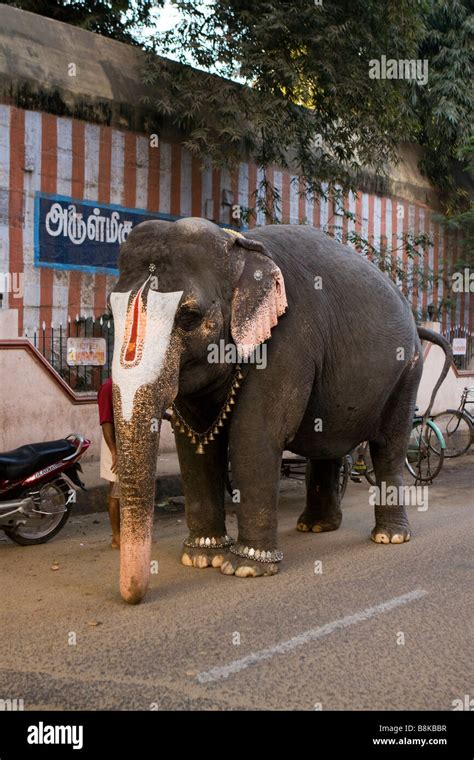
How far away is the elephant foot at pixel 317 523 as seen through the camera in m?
7.47

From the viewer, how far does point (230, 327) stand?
5633 mm

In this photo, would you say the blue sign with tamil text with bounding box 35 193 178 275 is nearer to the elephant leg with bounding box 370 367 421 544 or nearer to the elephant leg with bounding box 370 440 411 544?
the elephant leg with bounding box 370 367 421 544

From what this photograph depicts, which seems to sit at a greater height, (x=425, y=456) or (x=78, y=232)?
(x=78, y=232)

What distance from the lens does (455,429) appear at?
1324 centimetres

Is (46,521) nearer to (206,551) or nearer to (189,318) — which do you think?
(206,551)

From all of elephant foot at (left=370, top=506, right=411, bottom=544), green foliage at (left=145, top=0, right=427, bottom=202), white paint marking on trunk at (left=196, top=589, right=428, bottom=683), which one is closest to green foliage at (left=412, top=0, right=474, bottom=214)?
green foliage at (left=145, top=0, right=427, bottom=202)

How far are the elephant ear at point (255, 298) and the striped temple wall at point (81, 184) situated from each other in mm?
6115

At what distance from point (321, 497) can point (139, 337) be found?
306 centimetres

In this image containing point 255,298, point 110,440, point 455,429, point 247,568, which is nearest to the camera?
point 255,298

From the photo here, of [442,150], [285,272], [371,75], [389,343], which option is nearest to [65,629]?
[285,272]

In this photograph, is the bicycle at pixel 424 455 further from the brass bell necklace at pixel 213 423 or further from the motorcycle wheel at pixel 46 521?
the brass bell necklace at pixel 213 423

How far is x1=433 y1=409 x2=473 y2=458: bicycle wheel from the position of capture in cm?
1319

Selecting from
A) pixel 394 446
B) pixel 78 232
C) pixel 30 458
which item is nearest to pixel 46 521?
pixel 30 458
